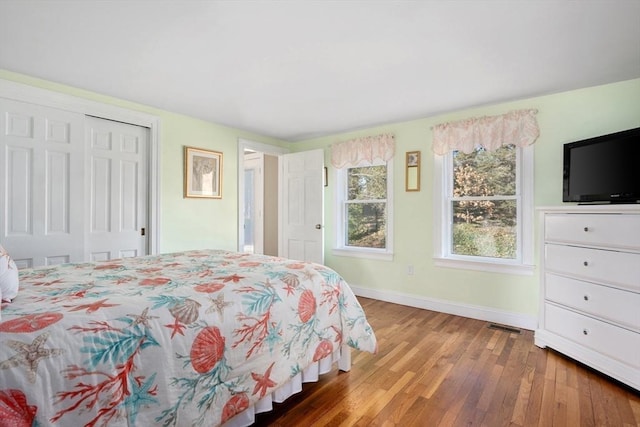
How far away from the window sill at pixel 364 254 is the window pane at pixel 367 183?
713 mm

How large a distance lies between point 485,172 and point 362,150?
4.80 ft

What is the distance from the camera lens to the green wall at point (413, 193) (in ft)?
8.86

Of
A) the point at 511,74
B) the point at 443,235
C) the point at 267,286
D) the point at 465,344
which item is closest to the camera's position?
the point at 267,286

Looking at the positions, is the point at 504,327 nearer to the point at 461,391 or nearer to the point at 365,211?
the point at 461,391

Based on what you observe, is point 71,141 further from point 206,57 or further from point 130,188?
point 206,57

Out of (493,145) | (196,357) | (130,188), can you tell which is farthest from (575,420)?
(130,188)

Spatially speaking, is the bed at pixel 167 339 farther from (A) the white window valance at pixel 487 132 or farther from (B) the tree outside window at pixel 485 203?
(A) the white window valance at pixel 487 132

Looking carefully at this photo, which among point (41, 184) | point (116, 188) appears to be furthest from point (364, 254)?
point (41, 184)

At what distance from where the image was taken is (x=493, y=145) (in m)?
3.11

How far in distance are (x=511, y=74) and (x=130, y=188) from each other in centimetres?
361

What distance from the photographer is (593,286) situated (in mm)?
2189

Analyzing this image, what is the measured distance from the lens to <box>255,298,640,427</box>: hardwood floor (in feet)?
5.49

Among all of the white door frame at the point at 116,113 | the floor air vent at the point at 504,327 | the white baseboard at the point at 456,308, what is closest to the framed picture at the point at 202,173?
the white door frame at the point at 116,113

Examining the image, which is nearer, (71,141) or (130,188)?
(71,141)
